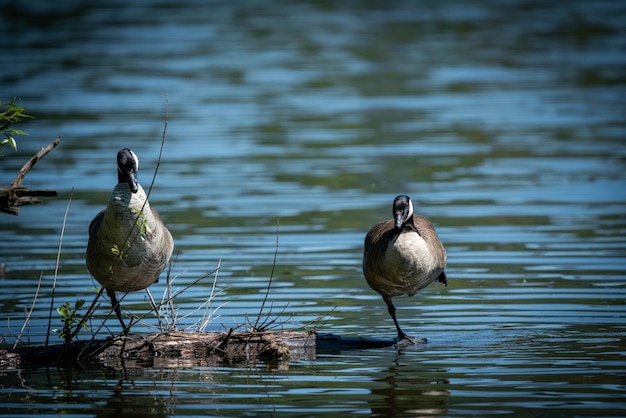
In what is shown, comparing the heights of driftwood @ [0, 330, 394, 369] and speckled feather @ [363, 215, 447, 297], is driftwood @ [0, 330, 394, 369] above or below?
below

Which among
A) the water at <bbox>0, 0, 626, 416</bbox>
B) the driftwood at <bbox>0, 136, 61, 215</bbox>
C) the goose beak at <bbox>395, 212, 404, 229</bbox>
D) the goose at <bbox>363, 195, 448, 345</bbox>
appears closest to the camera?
the water at <bbox>0, 0, 626, 416</bbox>

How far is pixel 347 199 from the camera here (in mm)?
20906

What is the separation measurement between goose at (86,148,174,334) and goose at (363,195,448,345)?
85.7 inches

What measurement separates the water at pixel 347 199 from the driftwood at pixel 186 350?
0.56 ft

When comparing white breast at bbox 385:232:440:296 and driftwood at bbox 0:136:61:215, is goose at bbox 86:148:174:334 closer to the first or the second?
driftwood at bbox 0:136:61:215

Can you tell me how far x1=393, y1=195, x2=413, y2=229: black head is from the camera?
11.6 meters

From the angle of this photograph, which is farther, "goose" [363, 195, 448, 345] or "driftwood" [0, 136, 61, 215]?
"goose" [363, 195, 448, 345]

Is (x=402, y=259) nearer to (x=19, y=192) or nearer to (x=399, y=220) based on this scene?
(x=399, y=220)

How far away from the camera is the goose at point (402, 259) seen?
1169 centimetres

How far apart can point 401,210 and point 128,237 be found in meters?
2.71

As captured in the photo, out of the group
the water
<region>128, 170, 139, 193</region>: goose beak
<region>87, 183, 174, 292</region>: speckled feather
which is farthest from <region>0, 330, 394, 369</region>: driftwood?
<region>128, 170, 139, 193</region>: goose beak

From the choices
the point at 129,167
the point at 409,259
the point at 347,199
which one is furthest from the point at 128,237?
the point at 347,199

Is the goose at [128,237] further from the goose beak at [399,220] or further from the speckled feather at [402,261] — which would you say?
the goose beak at [399,220]

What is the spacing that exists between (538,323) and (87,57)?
34.5m
